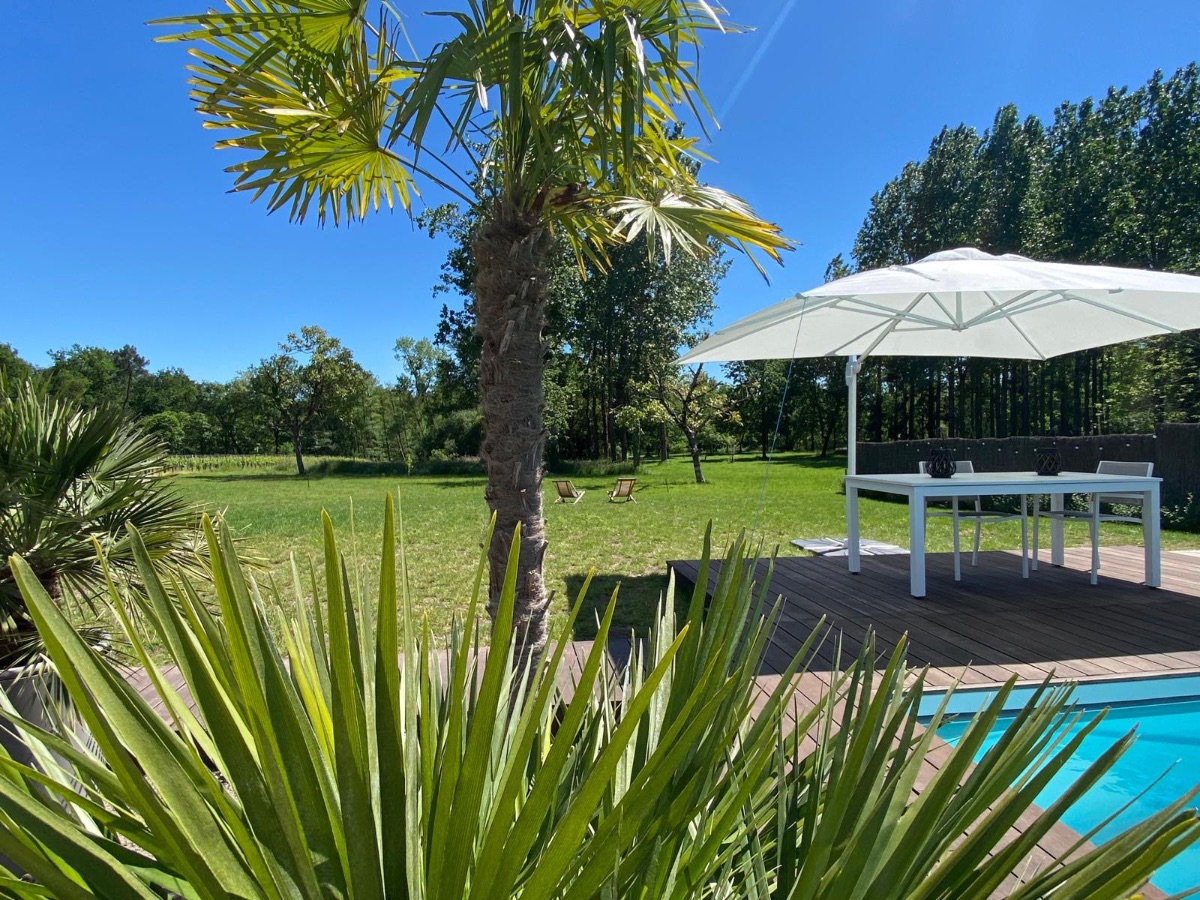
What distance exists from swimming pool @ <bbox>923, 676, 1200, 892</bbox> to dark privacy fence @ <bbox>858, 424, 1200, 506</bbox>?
822 centimetres

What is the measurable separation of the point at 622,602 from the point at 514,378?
3345 mm

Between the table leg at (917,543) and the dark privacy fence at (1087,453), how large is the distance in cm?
725

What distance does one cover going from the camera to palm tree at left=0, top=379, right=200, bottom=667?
2117mm

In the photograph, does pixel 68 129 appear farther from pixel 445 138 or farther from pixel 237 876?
pixel 237 876

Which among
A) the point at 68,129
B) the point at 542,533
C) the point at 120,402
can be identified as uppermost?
the point at 68,129

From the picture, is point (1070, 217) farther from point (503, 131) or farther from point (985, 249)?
point (503, 131)

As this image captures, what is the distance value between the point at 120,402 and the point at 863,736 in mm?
2991

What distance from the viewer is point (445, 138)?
2.68 m

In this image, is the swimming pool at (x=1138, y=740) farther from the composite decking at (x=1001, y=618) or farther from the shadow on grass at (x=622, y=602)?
the shadow on grass at (x=622, y=602)

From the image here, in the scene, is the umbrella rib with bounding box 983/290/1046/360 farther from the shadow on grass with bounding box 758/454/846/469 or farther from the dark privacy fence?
the shadow on grass with bounding box 758/454/846/469

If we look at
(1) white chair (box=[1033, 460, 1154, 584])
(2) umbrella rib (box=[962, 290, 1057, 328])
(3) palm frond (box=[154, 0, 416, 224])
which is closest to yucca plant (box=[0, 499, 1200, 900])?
(3) palm frond (box=[154, 0, 416, 224])

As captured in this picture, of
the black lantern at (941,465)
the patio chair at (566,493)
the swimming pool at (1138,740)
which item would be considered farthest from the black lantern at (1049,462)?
the patio chair at (566,493)

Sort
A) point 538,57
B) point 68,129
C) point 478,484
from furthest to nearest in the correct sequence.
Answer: point 68,129 → point 478,484 → point 538,57

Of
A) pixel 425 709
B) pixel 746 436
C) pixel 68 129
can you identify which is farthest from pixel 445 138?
pixel 746 436
